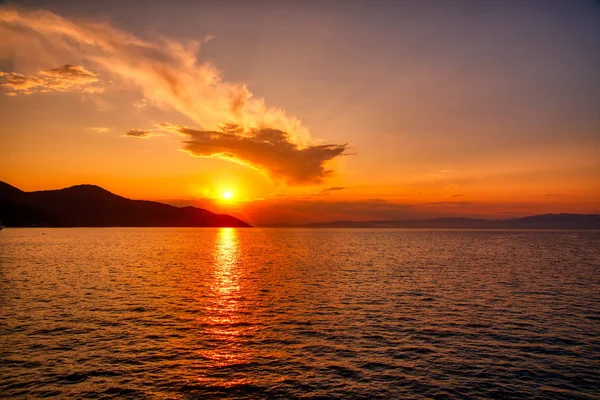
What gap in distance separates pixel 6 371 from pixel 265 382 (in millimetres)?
21631

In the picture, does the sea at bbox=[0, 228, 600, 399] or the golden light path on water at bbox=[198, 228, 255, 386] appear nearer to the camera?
the sea at bbox=[0, 228, 600, 399]

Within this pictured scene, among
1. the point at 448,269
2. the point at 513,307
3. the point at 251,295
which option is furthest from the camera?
the point at 448,269

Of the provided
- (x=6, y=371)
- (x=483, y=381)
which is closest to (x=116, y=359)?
(x=6, y=371)

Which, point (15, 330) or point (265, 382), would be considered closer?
point (265, 382)

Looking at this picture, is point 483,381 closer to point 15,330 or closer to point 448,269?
point 15,330

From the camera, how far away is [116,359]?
108 ft

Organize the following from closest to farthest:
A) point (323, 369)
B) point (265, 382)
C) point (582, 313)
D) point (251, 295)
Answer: point (265, 382)
point (323, 369)
point (582, 313)
point (251, 295)

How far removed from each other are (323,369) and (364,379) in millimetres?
3751

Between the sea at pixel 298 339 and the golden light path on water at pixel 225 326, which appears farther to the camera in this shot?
the golden light path on water at pixel 225 326

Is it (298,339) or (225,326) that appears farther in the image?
(225,326)

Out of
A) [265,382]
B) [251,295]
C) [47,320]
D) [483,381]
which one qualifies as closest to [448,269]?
[251,295]

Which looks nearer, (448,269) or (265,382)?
(265,382)

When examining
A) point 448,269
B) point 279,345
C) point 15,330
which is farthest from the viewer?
point 448,269

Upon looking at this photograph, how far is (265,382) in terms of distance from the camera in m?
29.0
